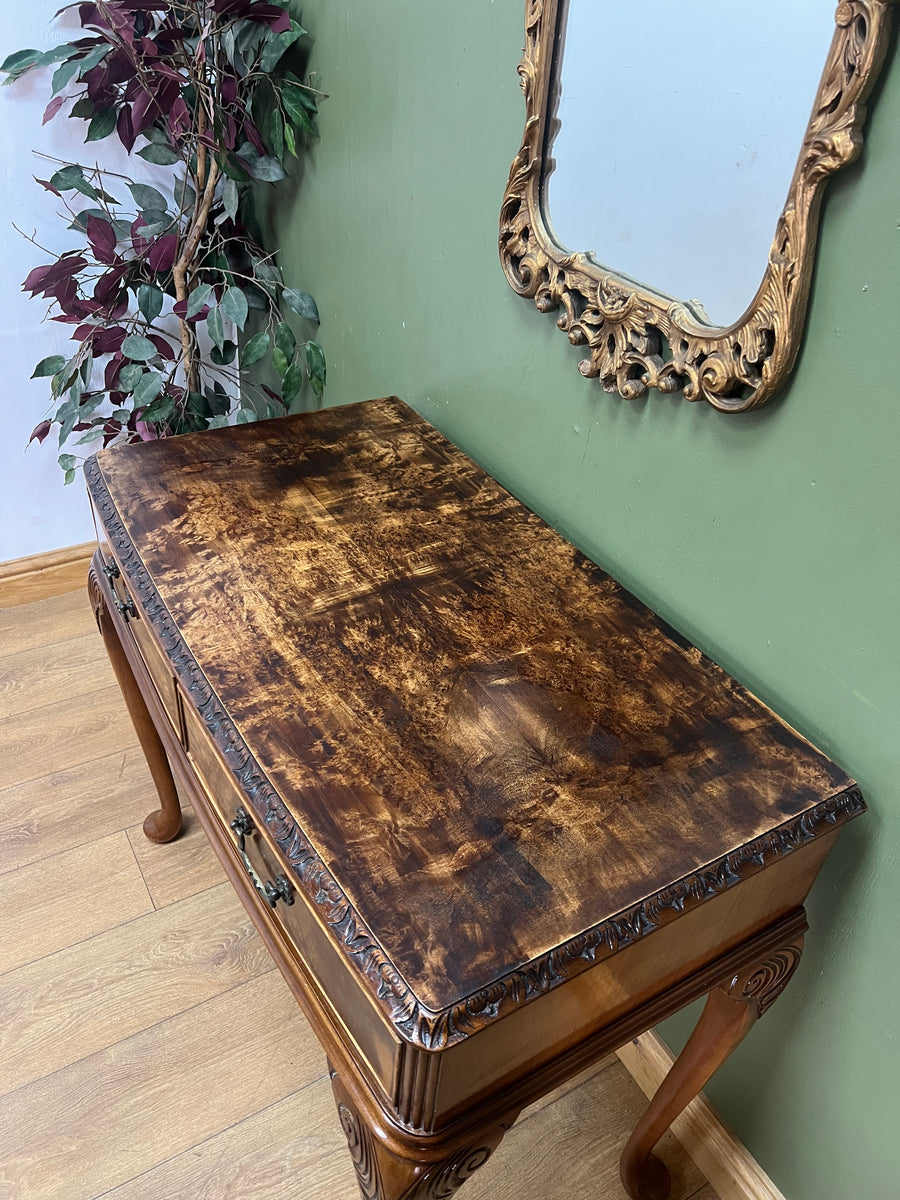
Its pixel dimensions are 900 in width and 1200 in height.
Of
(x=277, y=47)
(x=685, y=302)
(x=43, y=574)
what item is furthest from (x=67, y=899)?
(x=277, y=47)

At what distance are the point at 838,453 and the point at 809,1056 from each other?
0.73 m

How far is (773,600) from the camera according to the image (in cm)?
88

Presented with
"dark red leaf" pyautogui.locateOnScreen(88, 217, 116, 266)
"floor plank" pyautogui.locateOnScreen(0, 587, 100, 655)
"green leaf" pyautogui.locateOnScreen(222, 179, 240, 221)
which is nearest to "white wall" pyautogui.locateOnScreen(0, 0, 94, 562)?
"floor plank" pyautogui.locateOnScreen(0, 587, 100, 655)

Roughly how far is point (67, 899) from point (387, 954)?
1.15 meters

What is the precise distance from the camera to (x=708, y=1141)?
123 cm

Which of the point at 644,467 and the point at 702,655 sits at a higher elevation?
the point at 644,467

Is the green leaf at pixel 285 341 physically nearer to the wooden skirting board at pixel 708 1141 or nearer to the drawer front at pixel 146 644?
the drawer front at pixel 146 644

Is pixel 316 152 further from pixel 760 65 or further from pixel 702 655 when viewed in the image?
pixel 702 655

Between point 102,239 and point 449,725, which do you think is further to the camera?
point 102,239

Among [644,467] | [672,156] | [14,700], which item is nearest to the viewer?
[672,156]

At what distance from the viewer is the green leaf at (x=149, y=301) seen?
1519 mm

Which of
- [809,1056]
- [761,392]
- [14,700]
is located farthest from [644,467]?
[14,700]

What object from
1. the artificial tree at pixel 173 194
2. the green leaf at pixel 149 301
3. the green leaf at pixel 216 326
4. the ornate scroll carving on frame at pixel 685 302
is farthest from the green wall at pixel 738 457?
the green leaf at pixel 149 301

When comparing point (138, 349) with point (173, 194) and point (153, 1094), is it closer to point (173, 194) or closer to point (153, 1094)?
point (173, 194)
